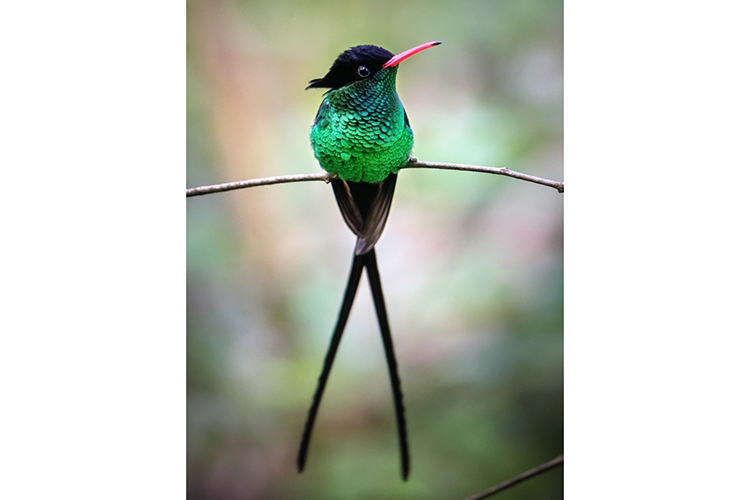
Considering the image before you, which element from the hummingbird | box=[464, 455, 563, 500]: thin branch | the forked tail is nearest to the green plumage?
the hummingbird

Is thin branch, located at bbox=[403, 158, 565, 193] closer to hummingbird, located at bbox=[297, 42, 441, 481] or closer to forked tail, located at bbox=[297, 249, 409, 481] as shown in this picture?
hummingbird, located at bbox=[297, 42, 441, 481]

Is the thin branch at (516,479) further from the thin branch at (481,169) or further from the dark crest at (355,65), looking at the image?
the dark crest at (355,65)

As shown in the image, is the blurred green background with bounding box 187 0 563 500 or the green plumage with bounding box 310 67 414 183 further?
the blurred green background with bounding box 187 0 563 500

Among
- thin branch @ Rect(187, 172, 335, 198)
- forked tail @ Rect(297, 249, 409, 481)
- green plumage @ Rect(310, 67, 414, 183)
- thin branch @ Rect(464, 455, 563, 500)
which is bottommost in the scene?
thin branch @ Rect(464, 455, 563, 500)

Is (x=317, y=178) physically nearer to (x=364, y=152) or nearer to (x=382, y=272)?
(x=364, y=152)

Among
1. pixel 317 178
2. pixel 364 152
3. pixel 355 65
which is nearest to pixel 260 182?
pixel 317 178
